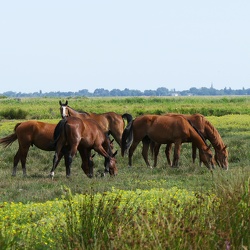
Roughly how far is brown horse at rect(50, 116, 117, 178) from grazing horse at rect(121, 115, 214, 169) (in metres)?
2.59

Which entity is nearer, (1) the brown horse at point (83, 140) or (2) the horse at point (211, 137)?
(1) the brown horse at point (83, 140)

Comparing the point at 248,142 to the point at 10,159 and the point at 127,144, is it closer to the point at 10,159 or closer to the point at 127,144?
the point at 127,144

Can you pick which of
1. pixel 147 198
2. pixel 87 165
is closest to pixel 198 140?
pixel 87 165

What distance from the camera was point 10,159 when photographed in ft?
68.6

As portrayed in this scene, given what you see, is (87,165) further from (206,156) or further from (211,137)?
(211,137)

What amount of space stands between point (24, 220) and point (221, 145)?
11067 mm

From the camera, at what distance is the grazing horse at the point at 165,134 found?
18766 mm

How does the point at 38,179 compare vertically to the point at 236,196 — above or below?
below

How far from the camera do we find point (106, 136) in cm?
1767

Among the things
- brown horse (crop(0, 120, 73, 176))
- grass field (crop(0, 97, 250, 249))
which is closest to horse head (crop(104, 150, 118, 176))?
grass field (crop(0, 97, 250, 249))

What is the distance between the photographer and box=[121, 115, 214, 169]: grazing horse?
18766mm

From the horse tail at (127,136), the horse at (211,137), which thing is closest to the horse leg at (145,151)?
the horse at (211,137)

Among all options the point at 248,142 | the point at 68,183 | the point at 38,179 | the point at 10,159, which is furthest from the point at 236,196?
the point at 248,142

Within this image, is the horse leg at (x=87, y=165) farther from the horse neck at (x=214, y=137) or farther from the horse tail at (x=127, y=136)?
the horse neck at (x=214, y=137)
